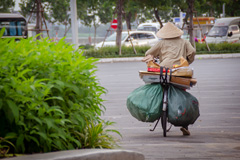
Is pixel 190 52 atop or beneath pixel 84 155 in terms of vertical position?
atop

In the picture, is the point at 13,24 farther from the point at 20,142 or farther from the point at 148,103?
the point at 20,142

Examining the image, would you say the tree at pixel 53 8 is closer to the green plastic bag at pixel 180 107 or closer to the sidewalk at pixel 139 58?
the sidewalk at pixel 139 58

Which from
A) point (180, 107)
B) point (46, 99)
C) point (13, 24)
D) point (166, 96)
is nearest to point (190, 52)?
point (166, 96)

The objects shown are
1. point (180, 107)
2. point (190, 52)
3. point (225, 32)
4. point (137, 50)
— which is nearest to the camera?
point (180, 107)

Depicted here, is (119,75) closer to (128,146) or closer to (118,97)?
(118,97)

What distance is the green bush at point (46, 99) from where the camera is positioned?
12.3 ft

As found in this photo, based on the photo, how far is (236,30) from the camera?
42.2 m

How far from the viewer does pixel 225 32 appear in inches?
1612

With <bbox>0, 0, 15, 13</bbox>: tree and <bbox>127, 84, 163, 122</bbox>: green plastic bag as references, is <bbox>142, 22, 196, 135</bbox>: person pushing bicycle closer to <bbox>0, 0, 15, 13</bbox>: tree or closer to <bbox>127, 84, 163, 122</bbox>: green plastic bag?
<bbox>127, 84, 163, 122</bbox>: green plastic bag

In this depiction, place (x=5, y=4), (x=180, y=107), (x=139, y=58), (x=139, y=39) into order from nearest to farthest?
1. (x=180, y=107)
2. (x=139, y=58)
3. (x=139, y=39)
4. (x=5, y=4)

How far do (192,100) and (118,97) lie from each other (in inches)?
234

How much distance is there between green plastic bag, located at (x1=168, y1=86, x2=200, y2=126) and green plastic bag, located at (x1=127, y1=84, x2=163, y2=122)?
0.17 metres

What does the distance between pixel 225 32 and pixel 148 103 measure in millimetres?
34485

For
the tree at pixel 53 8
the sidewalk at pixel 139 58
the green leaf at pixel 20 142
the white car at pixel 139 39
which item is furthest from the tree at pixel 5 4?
the green leaf at pixel 20 142
